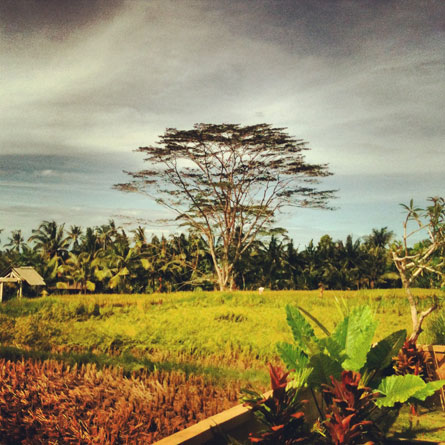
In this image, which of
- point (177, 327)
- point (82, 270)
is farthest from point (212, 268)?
point (177, 327)

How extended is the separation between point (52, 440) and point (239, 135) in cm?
1942

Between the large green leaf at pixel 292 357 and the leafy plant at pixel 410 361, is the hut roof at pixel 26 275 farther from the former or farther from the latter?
the large green leaf at pixel 292 357

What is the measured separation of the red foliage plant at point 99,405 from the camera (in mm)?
2934

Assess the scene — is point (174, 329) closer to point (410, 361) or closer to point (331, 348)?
point (410, 361)

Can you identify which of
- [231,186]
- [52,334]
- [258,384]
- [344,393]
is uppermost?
[231,186]

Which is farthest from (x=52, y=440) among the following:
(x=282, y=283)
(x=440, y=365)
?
(x=282, y=283)

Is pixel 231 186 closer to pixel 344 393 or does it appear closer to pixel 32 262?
pixel 32 262

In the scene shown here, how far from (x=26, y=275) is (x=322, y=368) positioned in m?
23.4

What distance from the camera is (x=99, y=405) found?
3.28 m

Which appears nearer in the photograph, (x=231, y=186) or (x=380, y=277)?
(x=231, y=186)

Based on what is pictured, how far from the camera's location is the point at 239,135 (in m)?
21.5

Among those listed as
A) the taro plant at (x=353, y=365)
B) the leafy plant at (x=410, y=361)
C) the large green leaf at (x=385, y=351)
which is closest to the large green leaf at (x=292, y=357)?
the taro plant at (x=353, y=365)

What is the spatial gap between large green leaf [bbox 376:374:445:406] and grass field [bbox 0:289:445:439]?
2.83 feet

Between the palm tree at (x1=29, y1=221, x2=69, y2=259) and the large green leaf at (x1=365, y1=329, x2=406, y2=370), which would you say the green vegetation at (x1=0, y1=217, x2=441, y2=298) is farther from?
the large green leaf at (x1=365, y1=329, x2=406, y2=370)
